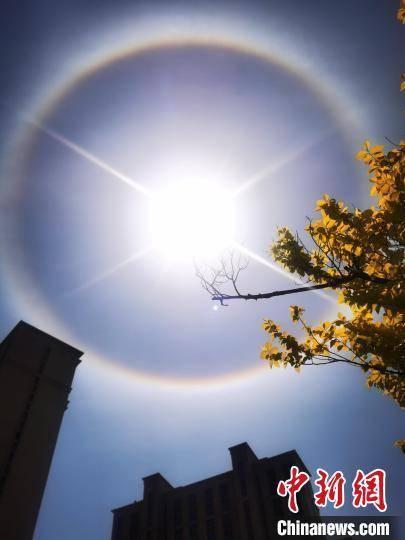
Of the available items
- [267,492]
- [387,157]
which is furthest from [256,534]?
[387,157]

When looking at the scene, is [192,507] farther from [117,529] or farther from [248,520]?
[117,529]

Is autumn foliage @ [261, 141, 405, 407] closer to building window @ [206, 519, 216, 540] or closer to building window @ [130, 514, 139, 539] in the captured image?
building window @ [206, 519, 216, 540]

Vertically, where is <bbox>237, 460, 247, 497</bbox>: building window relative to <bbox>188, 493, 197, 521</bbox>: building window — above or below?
above

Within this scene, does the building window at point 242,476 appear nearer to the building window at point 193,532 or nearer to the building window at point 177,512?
the building window at point 193,532

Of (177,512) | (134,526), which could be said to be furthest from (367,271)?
(134,526)

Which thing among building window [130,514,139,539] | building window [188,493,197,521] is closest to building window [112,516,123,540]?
building window [130,514,139,539]

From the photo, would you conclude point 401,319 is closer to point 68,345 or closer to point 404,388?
point 404,388

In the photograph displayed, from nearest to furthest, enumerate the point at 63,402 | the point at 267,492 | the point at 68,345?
the point at 267,492 → the point at 63,402 → the point at 68,345

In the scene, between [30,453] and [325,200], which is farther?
[30,453]
